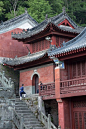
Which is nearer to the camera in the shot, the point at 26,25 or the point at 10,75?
the point at 10,75

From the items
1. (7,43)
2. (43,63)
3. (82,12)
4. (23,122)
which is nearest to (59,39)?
(43,63)

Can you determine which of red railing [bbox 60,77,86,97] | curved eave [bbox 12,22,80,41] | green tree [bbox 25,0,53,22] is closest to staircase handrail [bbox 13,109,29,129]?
red railing [bbox 60,77,86,97]

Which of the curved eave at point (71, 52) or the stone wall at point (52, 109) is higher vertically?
the curved eave at point (71, 52)

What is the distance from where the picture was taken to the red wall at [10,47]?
91.2 feet

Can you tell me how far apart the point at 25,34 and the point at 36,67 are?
382cm

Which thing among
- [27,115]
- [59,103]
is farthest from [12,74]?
[59,103]

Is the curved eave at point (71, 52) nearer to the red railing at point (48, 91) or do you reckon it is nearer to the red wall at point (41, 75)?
the red railing at point (48, 91)

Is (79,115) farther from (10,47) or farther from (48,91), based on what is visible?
(10,47)

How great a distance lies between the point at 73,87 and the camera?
17.4 meters

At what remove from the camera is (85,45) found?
53.5 feet

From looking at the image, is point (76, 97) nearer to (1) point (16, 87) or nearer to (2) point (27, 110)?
(2) point (27, 110)

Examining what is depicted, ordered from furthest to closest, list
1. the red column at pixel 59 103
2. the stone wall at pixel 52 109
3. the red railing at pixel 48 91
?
the stone wall at pixel 52 109 → the red railing at pixel 48 91 → the red column at pixel 59 103

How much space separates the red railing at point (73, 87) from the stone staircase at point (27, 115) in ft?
9.02

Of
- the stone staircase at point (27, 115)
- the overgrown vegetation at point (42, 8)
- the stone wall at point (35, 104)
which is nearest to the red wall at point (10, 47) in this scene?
the stone staircase at point (27, 115)
